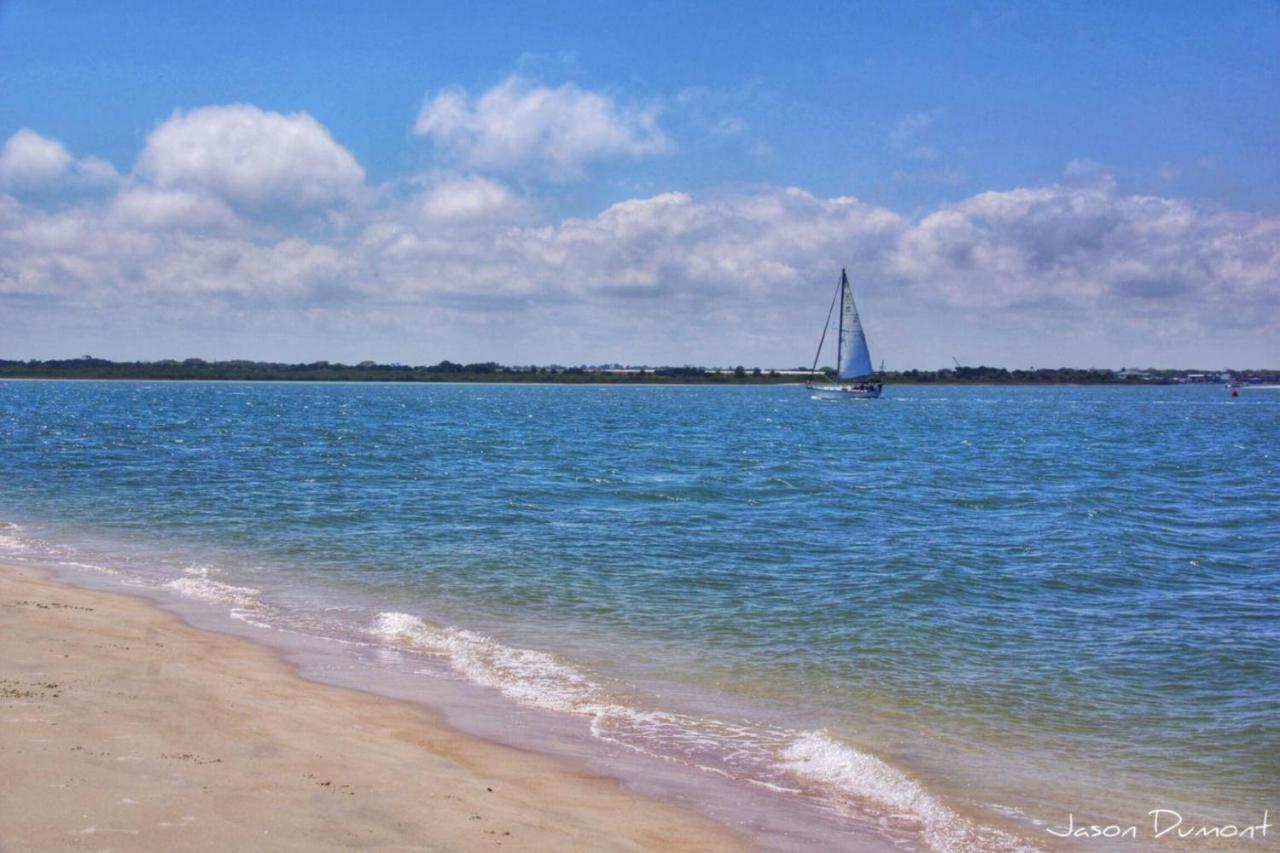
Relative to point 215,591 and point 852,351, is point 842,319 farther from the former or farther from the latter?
point 215,591

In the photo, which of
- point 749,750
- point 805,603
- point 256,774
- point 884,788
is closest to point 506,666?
point 749,750

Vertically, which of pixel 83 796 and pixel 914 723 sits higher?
pixel 83 796

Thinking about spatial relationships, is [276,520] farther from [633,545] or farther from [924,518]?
[924,518]

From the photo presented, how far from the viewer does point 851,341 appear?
134m

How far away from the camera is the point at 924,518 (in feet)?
100

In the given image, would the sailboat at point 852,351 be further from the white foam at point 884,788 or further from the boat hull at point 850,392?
the white foam at point 884,788

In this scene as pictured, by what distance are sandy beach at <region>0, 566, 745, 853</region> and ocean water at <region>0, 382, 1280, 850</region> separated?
171cm

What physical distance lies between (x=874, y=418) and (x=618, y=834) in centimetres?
10348

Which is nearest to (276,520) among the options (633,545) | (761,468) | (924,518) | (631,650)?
(633,545)

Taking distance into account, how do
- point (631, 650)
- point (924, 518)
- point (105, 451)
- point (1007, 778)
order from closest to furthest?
point (1007, 778), point (631, 650), point (924, 518), point (105, 451)

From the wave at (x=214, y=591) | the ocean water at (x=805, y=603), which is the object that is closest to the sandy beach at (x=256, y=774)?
the ocean water at (x=805, y=603)

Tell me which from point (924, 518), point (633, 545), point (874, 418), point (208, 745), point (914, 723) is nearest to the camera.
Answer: point (208, 745)

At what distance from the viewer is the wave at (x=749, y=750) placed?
9.09 meters

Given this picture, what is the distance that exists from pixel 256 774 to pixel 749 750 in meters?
5.06
